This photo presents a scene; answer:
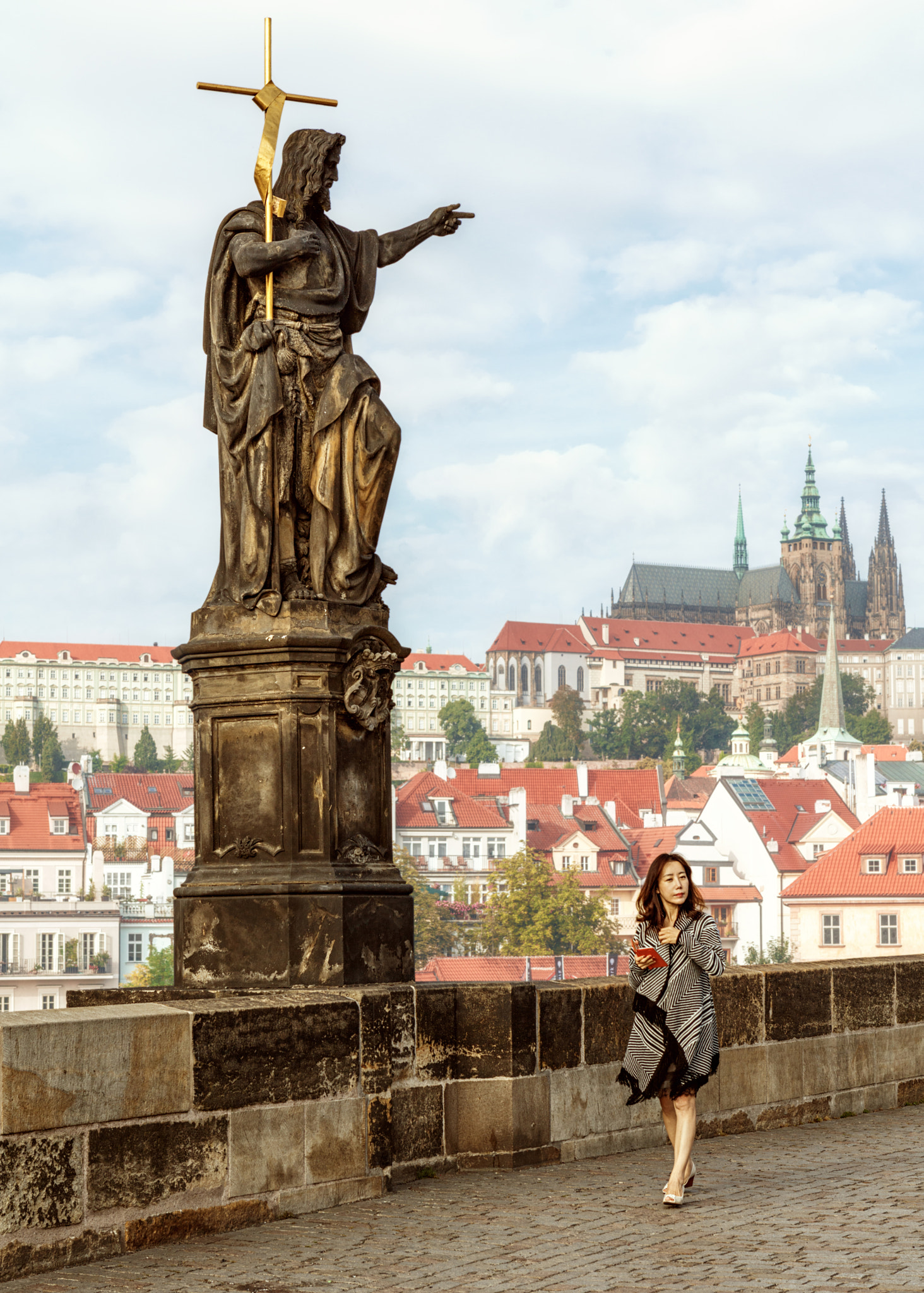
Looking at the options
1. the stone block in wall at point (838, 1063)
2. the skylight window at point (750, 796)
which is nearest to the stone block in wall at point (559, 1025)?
the stone block in wall at point (838, 1063)

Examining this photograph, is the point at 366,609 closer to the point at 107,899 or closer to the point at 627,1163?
the point at 627,1163

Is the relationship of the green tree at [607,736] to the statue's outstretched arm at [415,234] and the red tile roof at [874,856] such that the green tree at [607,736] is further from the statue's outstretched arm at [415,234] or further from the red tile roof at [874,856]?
the statue's outstretched arm at [415,234]

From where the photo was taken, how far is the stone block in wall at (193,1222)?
4535mm

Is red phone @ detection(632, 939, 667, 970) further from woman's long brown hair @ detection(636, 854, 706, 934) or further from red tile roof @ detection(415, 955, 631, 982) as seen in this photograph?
red tile roof @ detection(415, 955, 631, 982)

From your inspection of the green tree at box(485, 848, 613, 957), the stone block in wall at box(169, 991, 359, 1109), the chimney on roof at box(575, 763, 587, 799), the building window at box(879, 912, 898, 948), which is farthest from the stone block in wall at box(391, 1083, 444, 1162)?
the chimney on roof at box(575, 763, 587, 799)

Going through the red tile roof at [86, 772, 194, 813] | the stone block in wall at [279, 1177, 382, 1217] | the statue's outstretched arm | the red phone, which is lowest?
the stone block in wall at [279, 1177, 382, 1217]

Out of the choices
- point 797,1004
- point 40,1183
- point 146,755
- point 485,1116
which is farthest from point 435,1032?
point 146,755

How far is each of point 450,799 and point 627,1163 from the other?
10878cm

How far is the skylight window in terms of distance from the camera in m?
99.7

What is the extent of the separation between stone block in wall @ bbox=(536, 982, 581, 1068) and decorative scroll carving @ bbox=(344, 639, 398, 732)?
0.95m

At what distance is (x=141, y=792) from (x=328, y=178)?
11574cm

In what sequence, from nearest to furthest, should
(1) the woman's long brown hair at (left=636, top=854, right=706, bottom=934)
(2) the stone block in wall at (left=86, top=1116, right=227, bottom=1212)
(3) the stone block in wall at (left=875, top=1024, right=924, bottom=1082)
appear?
(2) the stone block in wall at (left=86, top=1116, right=227, bottom=1212) → (1) the woman's long brown hair at (left=636, top=854, right=706, bottom=934) → (3) the stone block in wall at (left=875, top=1024, right=924, bottom=1082)

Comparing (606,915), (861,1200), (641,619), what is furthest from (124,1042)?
(641,619)

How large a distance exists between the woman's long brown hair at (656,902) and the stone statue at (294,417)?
1202 mm
